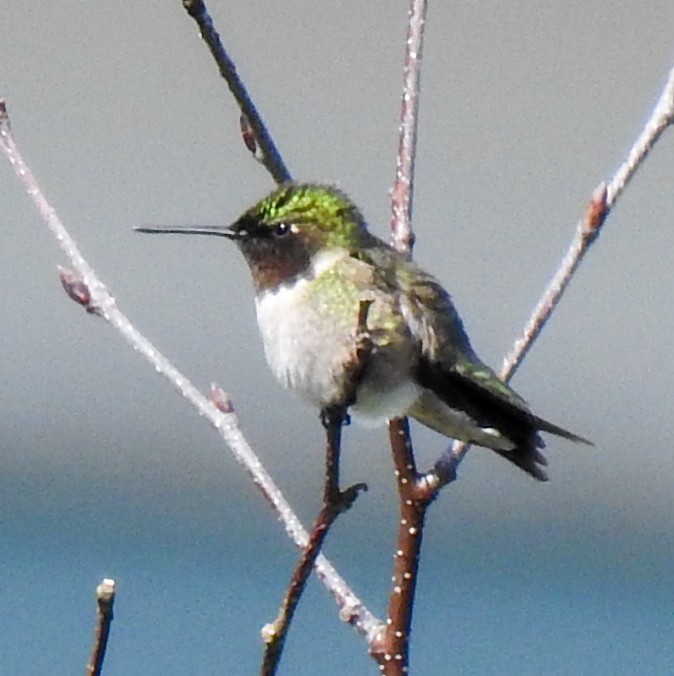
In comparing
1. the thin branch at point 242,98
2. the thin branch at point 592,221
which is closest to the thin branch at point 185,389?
the thin branch at point 592,221

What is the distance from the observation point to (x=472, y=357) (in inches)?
92.3

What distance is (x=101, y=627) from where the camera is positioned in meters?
1.31

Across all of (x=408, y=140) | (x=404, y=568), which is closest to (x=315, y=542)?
(x=404, y=568)

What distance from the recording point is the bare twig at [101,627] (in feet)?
4.30

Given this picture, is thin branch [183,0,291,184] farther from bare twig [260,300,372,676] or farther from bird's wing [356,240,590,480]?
bare twig [260,300,372,676]

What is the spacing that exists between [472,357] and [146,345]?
572 millimetres

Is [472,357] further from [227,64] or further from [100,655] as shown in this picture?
[100,655]

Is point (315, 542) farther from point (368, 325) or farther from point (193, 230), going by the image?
point (193, 230)

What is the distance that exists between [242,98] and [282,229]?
287 mm

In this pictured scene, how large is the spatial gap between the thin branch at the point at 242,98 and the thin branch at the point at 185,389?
35 cm

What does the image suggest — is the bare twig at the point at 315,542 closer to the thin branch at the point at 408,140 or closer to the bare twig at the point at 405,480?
the bare twig at the point at 405,480

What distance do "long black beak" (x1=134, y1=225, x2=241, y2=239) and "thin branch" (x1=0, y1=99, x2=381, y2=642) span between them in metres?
0.12

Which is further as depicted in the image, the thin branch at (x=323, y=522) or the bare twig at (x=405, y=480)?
the bare twig at (x=405, y=480)

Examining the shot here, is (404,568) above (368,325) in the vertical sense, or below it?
below
